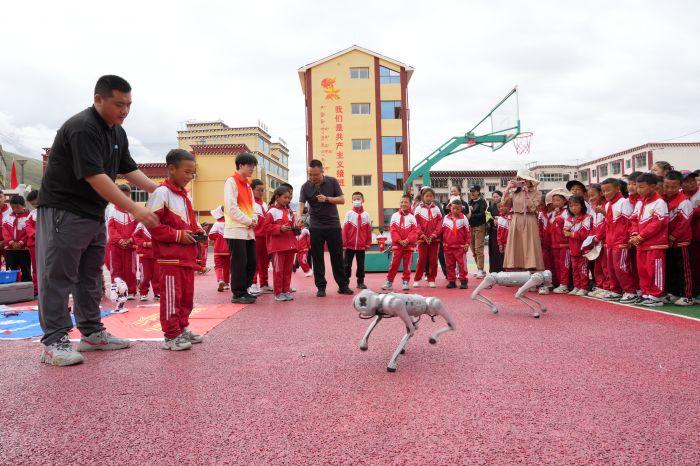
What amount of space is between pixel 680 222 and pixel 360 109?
2333 cm

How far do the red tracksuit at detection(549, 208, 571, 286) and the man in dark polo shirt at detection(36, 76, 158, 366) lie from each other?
19.6 feet

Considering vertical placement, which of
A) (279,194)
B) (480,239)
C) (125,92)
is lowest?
(480,239)

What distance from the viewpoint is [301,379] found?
2.69m

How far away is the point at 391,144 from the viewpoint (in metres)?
27.6

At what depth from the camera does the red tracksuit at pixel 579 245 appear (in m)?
6.51

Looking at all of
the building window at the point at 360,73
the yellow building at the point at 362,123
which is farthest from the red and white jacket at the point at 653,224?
the building window at the point at 360,73

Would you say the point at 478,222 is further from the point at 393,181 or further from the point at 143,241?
the point at 393,181

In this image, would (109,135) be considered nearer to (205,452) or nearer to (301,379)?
(301,379)

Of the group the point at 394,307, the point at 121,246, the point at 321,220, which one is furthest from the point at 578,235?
the point at 121,246

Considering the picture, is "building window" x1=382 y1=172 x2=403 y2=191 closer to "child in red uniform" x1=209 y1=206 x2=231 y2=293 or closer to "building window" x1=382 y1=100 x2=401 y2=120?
"building window" x1=382 y1=100 x2=401 y2=120

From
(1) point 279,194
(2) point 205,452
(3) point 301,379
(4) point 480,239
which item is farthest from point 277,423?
(4) point 480,239

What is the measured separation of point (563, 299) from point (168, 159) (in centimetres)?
523

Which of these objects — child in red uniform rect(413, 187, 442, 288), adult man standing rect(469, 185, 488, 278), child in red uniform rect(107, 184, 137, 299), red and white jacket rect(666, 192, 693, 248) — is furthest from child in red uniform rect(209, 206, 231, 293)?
red and white jacket rect(666, 192, 693, 248)

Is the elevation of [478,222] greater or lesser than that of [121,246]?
greater
